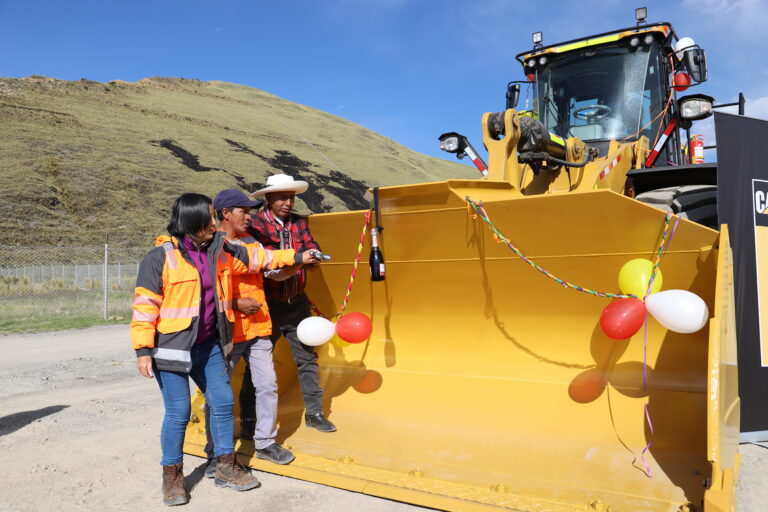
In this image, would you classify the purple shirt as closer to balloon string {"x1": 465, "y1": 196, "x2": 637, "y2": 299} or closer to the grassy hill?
balloon string {"x1": 465, "y1": 196, "x2": 637, "y2": 299}

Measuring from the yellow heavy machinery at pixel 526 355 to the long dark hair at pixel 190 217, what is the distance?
119 centimetres

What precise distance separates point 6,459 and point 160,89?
64381 mm

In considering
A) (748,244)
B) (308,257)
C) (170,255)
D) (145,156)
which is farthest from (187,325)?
(145,156)

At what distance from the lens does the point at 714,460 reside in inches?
97.1

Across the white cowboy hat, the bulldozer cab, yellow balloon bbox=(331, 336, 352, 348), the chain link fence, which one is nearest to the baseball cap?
the white cowboy hat

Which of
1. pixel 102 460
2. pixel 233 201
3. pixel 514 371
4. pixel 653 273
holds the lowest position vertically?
pixel 102 460

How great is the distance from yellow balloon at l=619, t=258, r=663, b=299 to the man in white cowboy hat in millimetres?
1969

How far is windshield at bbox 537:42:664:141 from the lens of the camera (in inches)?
211

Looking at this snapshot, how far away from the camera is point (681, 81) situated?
212 inches

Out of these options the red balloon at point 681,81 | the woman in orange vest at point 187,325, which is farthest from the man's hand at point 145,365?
the red balloon at point 681,81

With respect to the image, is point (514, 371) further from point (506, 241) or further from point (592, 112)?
point (592, 112)

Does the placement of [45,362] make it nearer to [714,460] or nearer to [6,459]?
[6,459]

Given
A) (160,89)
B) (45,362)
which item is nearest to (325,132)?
(160,89)

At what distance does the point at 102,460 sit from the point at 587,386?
10.2ft
